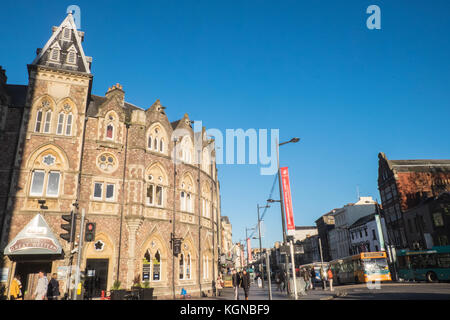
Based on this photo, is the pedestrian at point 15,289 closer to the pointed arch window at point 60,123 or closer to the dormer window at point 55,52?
the pointed arch window at point 60,123

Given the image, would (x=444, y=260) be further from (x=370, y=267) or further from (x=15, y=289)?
(x=15, y=289)

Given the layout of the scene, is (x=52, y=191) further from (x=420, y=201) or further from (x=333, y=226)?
(x=333, y=226)

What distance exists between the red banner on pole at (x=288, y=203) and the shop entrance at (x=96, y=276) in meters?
13.1

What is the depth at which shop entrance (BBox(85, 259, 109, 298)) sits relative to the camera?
68.8 feet

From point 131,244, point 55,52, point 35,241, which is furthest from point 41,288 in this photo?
point 55,52

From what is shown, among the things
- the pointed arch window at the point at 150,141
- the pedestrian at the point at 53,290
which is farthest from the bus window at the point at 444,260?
the pedestrian at the point at 53,290

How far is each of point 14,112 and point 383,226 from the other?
58.8m

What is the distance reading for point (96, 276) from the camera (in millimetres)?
21328

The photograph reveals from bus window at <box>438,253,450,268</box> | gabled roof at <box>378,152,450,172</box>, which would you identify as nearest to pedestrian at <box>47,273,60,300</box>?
bus window at <box>438,253,450,268</box>

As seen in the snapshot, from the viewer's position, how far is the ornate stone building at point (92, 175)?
2034 cm

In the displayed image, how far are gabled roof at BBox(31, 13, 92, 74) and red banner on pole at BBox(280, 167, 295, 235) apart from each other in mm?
17214

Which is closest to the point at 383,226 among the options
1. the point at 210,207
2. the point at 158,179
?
the point at 210,207

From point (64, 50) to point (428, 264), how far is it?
39018 millimetres
